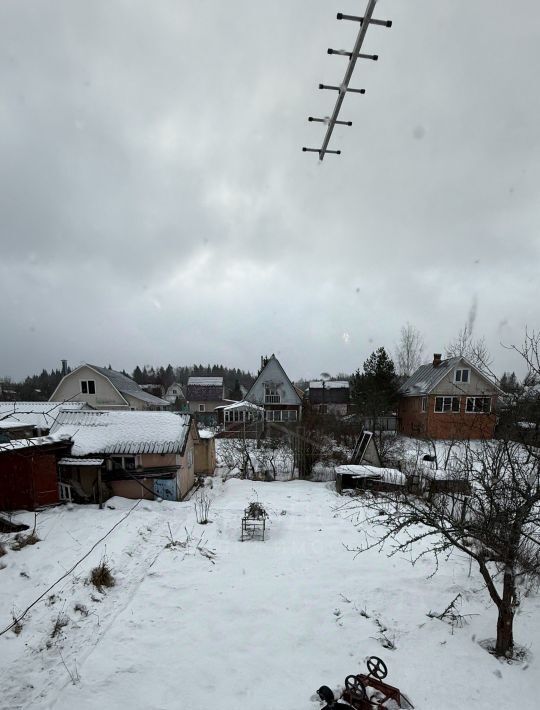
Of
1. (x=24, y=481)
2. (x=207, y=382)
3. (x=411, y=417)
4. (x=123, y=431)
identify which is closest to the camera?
(x=24, y=481)

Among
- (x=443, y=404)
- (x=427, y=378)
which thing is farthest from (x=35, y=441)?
(x=427, y=378)

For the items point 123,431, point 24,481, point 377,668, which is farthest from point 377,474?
point 24,481

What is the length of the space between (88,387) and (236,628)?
28.5m

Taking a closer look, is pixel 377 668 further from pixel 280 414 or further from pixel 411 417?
pixel 280 414

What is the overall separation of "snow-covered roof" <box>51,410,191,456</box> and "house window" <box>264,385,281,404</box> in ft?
63.6

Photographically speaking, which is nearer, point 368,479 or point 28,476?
point 28,476

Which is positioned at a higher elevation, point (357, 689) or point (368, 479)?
point (357, 689)

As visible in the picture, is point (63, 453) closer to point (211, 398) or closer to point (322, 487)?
point (322, 487)

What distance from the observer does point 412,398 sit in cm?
2898

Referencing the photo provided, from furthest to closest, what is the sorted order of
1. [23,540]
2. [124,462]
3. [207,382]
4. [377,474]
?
[207,382] → [377,474] → [124,462] → [23,540]

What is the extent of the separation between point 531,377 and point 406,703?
4.76 m

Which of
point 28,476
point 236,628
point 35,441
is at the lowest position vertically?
point 236,628

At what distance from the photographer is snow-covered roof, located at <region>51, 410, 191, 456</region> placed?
13.3 m

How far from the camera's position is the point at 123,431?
13.9m
